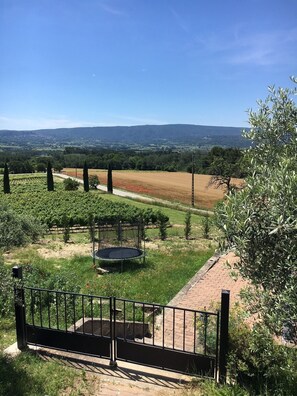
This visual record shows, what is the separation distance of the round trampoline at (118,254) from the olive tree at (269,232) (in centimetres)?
1001

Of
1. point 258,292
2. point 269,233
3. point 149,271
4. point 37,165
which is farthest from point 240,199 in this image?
point 37,165

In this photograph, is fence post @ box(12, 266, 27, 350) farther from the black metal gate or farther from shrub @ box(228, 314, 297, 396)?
shrub @ box(228, 314, 297, 396)

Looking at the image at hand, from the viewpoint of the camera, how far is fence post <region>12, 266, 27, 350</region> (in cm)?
603

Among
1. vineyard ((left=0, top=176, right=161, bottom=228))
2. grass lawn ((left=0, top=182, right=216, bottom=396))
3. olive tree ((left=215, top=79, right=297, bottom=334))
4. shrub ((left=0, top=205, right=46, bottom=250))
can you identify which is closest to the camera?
olive tree ((left=215, top=79, right=297, bottom=334))

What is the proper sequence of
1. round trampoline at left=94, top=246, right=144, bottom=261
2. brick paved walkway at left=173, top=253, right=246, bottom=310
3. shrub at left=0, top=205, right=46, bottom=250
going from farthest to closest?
round trampoline at left=94, top=246, right=144, bottom=261 → shrub at left=0, top=205, right=46, bottom=250 → brick paved walkway at left=173, top=253, right=246, bottom=310

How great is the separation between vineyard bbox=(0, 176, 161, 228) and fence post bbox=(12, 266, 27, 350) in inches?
585

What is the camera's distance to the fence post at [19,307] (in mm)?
6031

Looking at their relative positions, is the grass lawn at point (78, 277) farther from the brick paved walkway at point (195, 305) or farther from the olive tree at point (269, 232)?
the olive tree at point (269, 232)

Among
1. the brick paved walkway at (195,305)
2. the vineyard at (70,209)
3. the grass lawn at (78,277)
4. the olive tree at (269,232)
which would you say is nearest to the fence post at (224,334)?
the brick paved walkway at (195,305)

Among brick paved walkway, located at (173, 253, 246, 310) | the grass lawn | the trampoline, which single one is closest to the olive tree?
the grass lawn

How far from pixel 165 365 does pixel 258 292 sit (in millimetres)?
2715

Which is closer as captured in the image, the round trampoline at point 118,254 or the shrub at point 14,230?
the shrub at point 14,230

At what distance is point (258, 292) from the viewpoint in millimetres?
3664

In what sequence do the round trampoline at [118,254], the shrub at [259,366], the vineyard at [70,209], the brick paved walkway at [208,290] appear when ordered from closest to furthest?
the shrub at [259,366] → the brick paved walkway at [208,290] → the round trampoline at [118,254] → the vineyard at [70,209]
